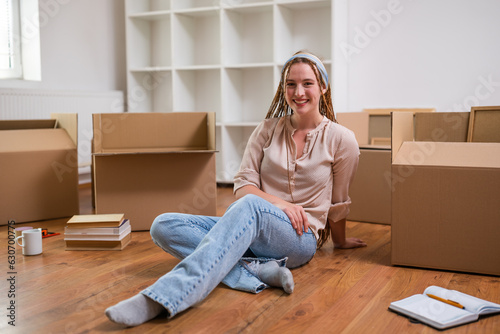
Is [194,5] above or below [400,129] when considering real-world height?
above

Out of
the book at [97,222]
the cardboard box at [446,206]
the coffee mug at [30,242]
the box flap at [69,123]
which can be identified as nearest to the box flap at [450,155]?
the cardboard box at [446,206]

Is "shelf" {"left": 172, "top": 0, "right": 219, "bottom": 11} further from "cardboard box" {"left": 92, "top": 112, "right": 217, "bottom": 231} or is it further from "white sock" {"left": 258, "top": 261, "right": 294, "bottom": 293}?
"white sock" {"left": 258, "top": 261, "right": 294, "bottom": 293}

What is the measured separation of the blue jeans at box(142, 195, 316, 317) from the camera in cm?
133

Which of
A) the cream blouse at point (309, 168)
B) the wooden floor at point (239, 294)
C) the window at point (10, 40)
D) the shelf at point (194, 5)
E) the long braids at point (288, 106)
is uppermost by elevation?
the shelf at point (194, 5)

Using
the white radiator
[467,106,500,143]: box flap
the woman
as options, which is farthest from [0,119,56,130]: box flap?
[467,106,500,143]: box flap

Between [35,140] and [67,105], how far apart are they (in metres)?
0.92

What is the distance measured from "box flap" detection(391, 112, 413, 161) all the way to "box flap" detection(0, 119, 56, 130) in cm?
194

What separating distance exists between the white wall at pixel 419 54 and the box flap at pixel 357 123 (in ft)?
1.70

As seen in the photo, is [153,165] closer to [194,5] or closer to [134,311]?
[134,311]

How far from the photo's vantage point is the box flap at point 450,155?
1721mm

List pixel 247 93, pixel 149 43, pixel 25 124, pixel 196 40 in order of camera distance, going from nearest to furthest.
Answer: pixel 25 124 < pixel 247 93 < pixel 196 40 < pixel 149 43

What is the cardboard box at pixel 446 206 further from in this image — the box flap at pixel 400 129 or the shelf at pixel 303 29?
→ the shelf at pixel 303 29

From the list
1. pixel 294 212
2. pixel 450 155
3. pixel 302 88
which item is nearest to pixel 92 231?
pixel 294 212

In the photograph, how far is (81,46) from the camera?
3.79 meters
